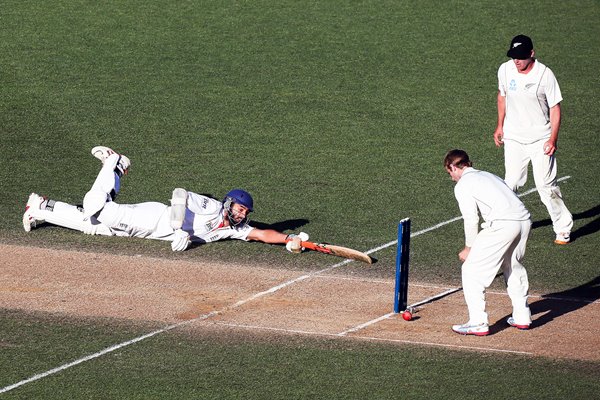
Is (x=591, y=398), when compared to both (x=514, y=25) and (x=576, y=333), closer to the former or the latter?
(x=576, y=333)

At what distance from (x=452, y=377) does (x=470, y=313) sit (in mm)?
1042

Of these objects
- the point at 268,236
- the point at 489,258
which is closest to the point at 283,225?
the point at 268,236

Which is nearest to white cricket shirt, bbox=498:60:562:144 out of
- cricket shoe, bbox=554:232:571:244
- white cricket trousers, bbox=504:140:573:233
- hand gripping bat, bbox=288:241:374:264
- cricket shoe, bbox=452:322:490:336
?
white cricket trousers, bbox=504:140:573:233

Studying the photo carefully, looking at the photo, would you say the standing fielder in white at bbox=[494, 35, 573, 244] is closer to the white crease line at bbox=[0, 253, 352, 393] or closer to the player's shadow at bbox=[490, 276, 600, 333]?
the player's shadow at bbox=[490, 276, 600, 333]

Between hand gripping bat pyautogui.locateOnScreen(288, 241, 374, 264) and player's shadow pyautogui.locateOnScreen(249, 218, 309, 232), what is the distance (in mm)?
1087

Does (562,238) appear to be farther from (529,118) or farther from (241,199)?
(241,199)

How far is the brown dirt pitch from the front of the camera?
1169cm

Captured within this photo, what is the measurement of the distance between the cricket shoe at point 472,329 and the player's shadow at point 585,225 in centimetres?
408

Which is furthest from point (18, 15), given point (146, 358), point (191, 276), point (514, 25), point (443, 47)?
point (146, 358)

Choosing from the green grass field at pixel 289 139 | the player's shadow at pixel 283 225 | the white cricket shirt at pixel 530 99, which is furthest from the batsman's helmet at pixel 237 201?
the white cricket shirt at pixel 530 99

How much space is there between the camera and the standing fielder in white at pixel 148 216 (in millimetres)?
14234

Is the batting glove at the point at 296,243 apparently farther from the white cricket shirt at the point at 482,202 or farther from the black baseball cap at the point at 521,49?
the black baseball cap at the point at 521,49

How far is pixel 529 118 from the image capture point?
46.4ft

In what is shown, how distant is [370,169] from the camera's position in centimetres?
1798
